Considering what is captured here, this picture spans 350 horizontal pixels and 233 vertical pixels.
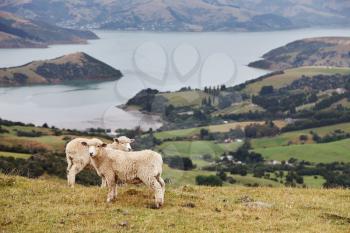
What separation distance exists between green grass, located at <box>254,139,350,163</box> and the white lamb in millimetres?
113913

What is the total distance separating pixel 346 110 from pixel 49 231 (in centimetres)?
18865

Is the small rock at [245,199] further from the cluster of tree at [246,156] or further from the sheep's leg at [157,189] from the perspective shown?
the cluster of tree at [246,156]

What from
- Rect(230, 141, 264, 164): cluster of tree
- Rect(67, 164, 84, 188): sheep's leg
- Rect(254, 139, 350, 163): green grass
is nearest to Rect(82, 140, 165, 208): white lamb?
Rect(67, 164, 84, 188): sheep's leg

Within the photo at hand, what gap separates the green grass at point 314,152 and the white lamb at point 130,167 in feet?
374

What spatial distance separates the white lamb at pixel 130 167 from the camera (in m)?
13.6

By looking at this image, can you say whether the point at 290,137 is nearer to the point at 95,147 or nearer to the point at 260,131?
the point at 260,131

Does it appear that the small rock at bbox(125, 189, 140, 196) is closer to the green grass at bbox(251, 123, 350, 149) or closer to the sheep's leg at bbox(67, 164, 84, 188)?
the sheep's leg at bbox(67, 164, 84, 188)

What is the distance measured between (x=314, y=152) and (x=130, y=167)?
401 feet

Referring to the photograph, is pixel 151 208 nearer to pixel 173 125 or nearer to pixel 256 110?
pixel 173 125

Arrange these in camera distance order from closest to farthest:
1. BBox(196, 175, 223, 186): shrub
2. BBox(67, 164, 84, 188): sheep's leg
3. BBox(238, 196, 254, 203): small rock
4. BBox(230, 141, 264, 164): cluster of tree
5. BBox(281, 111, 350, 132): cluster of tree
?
1. BBox(238, 196, 254, 203): small rock
2. BBox(67, 164, 84, 188): sheep's leg
3. BBox(196, 175, 223, 186): shrub
4. BBox(230, 141, 264, 164): cluster of tree
5. BBox(281, 111, 350, 132): cluster of tree

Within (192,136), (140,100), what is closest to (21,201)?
(192,136)

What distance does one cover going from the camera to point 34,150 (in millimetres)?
86562

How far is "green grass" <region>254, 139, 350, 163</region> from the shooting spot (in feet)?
407

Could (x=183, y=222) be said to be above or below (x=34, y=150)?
above
